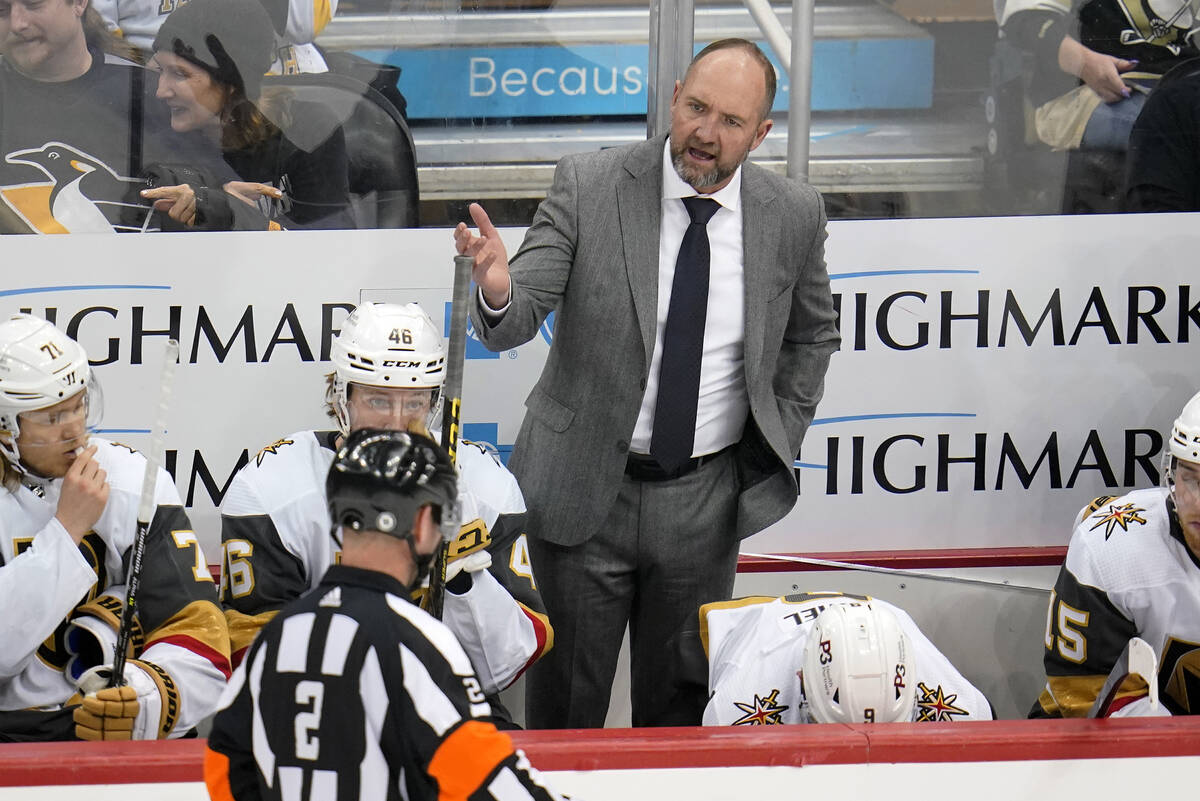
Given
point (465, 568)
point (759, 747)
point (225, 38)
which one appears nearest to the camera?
point (759, 747)

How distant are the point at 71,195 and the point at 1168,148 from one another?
2.53 meters

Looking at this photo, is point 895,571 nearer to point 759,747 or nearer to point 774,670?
point 774,670

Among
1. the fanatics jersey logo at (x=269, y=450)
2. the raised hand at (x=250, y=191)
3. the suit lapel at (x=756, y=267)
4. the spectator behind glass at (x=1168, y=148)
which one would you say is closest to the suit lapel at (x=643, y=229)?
the suit lapel at (x=756, y=267)

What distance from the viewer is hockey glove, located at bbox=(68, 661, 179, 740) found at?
2182 millimetres

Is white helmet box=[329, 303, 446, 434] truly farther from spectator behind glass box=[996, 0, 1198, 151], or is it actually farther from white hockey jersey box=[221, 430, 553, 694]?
spectator behind glass box=[996, 0, 1198, 151]

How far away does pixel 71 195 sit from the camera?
3.08 meters

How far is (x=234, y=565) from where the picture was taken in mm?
2535

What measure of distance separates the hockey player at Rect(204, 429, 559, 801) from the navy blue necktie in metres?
1.23

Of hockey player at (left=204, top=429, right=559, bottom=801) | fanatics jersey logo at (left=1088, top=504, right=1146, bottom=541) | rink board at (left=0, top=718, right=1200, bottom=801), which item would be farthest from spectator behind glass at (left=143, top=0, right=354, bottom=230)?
hockey player at (left=204, top=429, right=559, bottom=801)

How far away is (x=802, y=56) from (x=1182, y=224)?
3.41 feet

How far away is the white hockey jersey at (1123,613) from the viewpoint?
2656mm

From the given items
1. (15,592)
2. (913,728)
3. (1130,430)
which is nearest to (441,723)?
(913,728)

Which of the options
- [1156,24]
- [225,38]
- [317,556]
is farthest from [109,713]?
[1156,24]

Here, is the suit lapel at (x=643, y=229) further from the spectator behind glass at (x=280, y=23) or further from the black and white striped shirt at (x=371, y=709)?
the black and white striped shirt at (x=371, y=709)
